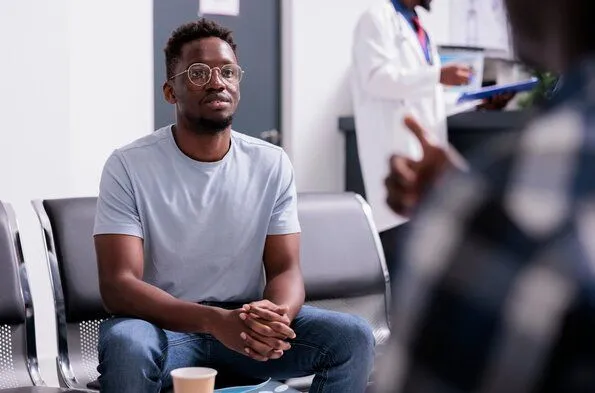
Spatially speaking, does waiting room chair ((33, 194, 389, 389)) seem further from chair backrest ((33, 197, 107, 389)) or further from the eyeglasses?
the eyeglasses

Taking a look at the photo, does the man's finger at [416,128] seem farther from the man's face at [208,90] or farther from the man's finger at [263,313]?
the man's face at [208,90]

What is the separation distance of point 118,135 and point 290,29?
1.14 metres

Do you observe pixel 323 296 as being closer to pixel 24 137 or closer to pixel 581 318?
pixel 24 137

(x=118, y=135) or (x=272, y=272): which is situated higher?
(x=118, y=135)

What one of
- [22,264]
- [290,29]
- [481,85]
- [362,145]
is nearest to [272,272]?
[22,264]

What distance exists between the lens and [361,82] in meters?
3.11

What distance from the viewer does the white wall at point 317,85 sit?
14.2 feet

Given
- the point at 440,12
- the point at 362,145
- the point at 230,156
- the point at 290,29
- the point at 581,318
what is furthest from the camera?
the point at 440,12

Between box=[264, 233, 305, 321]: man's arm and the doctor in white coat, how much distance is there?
93 centimetres

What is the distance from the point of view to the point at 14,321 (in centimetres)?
188

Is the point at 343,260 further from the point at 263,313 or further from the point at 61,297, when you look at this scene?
the point at 61,297

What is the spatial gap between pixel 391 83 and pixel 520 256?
2.68m

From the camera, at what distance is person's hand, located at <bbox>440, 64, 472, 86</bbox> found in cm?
301

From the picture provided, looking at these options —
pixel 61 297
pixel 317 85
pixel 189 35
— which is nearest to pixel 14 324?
pixel 61 297
